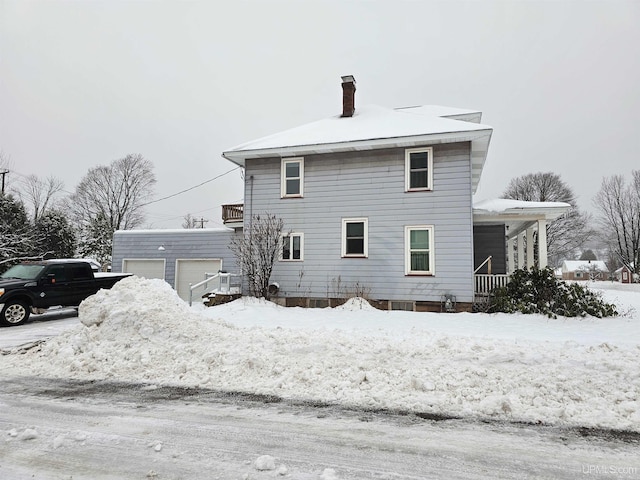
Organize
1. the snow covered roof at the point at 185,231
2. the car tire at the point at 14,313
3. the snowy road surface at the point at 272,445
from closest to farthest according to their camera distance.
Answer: the snowy road surface at the point at 272,445 → the car tire at the point at 14,313 → the snow covered roof at the point at 185,231

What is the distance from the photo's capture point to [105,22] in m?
20.1

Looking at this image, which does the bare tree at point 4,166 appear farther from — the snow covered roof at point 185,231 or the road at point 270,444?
the road at point 270,444

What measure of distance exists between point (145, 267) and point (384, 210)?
12.7 metres

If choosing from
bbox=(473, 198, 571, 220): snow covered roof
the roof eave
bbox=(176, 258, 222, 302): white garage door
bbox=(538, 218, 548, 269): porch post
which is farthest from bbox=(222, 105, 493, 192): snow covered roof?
bbox=(176, 258, 222, 302): white garage door

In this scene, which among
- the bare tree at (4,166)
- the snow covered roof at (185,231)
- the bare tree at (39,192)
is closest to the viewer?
the snow covered roof at (185,231)

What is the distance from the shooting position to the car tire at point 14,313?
11.0 m

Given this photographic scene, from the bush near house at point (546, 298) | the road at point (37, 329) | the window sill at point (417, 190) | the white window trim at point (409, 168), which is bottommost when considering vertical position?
the road at point (37, 329)

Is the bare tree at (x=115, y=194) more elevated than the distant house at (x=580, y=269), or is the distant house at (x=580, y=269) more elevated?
the bare tree at (x=115, y=194)

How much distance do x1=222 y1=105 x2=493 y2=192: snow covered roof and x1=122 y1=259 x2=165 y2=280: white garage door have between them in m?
7.12

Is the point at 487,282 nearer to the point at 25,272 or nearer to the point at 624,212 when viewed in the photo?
the point at 25,272

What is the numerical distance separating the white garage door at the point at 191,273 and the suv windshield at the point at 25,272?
21.9 ft

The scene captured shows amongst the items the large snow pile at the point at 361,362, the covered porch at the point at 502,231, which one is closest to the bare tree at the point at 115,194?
the large snow pile at the point at 361,362

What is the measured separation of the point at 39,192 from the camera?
128 ft

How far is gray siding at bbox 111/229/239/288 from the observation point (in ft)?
58.4
